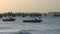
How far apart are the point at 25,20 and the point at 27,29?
0.48 ft

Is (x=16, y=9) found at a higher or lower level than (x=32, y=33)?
higher

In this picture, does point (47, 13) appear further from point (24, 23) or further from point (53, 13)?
point (24, 23)

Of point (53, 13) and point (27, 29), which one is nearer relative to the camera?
point (27, 29)

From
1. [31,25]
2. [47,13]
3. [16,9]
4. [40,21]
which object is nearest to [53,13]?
[47,13]

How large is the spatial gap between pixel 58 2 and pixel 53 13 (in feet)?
0.49

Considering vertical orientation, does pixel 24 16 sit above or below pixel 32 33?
above

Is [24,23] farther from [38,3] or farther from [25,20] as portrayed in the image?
[38,3]

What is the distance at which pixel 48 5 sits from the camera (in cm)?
173

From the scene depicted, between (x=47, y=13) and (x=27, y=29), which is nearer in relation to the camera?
(x=27, y=29)

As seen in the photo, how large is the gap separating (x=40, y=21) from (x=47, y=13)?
0.42ft

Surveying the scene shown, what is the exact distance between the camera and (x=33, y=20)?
1.68m

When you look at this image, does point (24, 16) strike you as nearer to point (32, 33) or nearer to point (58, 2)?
point (32, 33)

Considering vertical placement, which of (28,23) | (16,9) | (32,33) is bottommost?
(32,33)

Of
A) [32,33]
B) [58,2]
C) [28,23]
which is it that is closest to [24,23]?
[28,23]
